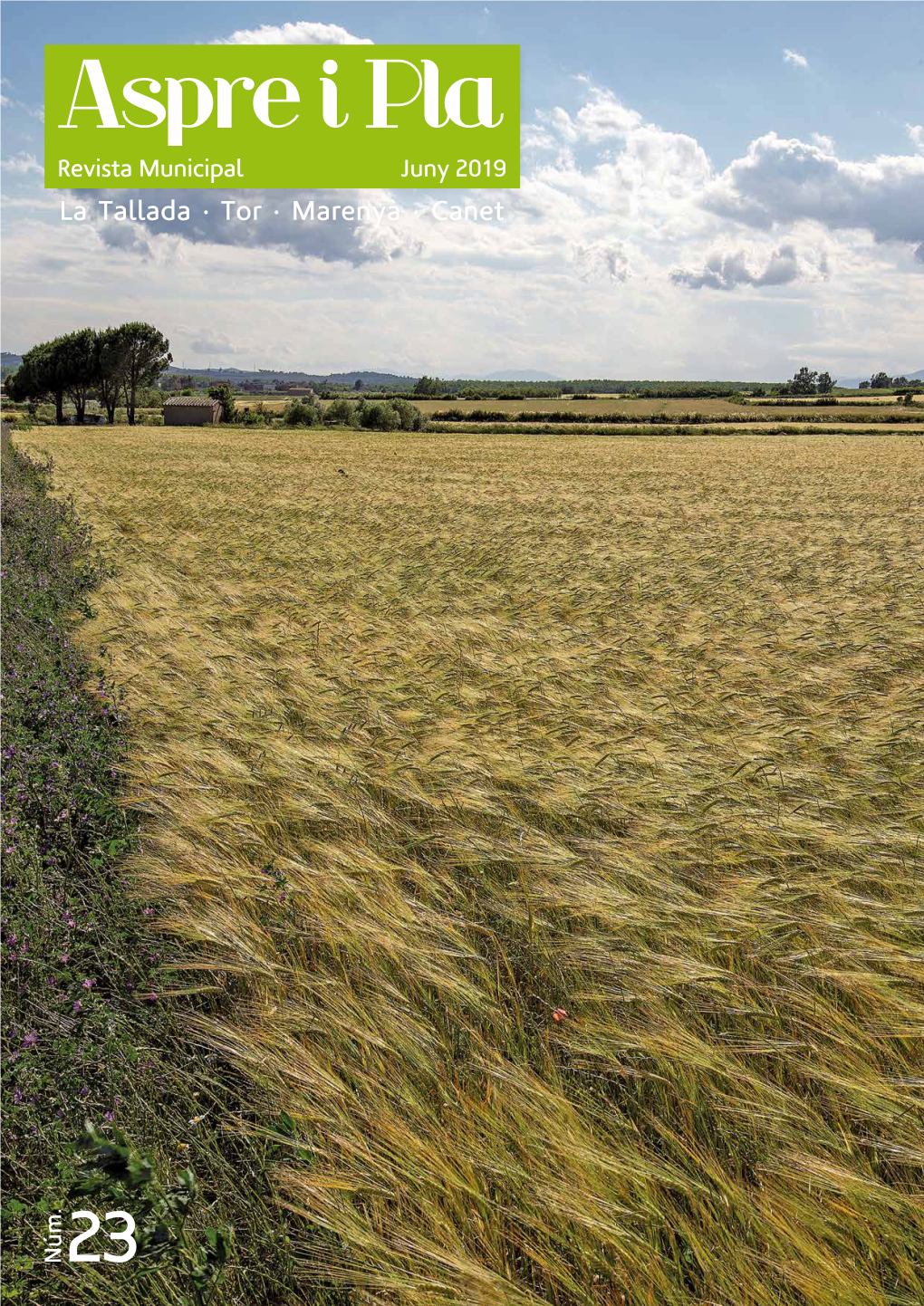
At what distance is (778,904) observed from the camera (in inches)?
104

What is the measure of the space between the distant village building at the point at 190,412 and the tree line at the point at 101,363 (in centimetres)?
336

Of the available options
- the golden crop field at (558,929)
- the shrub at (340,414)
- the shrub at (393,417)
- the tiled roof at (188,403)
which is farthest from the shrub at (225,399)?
the golden crop field at (558,929)

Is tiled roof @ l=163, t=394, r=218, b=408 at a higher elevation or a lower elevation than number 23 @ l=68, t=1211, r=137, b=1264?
higher

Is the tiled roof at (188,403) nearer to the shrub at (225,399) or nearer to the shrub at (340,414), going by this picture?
the shrub at (225,399)

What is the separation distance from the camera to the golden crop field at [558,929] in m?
1.65

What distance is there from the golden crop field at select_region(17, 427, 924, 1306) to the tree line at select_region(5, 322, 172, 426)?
83.7 metres

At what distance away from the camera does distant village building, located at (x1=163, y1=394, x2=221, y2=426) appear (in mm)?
84625

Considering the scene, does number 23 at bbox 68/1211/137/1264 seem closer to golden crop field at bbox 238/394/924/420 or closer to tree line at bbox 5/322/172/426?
golden crop field at bbox 238/394/924/420

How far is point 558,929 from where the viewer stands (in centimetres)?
260

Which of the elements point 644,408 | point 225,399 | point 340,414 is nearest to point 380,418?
point 340,414

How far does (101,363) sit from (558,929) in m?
89.5

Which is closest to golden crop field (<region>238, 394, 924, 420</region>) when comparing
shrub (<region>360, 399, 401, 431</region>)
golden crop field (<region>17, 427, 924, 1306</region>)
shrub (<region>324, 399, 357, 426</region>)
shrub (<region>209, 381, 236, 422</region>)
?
shrub (<region>324, 399, 357, 426</region>)

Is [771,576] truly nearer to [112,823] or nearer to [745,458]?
[112,823]

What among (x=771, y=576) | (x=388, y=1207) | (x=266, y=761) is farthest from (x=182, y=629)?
(x=771, y=576)
